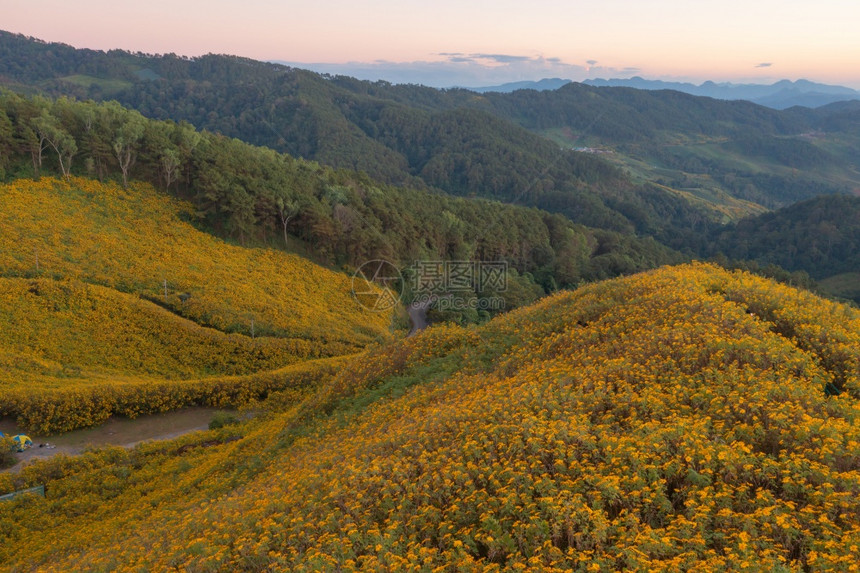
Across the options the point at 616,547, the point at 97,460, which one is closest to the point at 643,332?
the point at 616,547

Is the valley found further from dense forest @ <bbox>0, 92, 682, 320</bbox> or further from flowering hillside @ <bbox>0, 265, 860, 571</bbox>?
dense forest @ <bbox>0, 92, 682, 320</bbox>

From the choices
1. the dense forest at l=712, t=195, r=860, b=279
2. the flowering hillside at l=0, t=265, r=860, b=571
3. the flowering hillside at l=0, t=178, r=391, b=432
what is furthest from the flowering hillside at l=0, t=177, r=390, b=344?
the dense forest at l=712, t=195, r=860, b=279

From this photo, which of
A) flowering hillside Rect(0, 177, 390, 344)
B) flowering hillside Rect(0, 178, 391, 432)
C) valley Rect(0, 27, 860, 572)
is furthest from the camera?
flowering hillside Rect(0, 177, 390, 344)

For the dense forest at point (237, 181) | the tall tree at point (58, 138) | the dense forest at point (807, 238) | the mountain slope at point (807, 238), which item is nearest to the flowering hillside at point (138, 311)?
the tall tree at point (58, 138)

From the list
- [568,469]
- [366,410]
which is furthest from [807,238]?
[568,469]

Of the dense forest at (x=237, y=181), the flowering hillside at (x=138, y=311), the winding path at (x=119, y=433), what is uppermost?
the dense forest at (x=237, y=181)

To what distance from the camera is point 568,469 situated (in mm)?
6691

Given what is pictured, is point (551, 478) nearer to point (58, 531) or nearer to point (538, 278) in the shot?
point (58, 531)

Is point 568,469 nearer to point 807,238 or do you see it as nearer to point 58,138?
point 58,138

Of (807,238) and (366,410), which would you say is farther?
(807,238)

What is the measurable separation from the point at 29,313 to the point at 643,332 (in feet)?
94.9

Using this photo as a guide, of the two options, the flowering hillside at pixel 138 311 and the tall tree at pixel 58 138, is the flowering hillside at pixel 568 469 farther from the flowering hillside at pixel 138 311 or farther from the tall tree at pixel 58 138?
the tall tree at pixel 58 138

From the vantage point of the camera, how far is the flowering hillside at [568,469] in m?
5.55

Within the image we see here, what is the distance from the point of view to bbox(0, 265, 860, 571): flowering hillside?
555 cm
